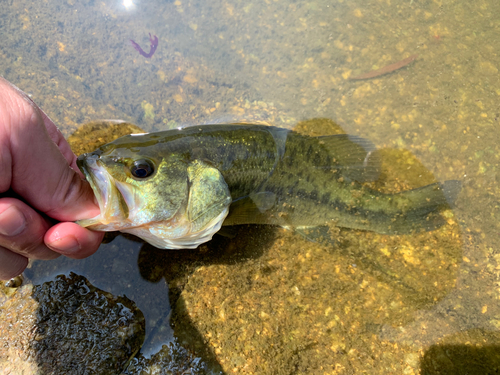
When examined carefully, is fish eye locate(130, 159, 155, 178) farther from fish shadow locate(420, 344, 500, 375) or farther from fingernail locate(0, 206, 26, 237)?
fish shadow locate(420, 344, 500, 375)

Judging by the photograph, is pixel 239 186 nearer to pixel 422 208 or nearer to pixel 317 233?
pixel 317 233

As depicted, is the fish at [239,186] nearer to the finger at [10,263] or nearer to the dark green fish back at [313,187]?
the dark green fish back at [313,187]

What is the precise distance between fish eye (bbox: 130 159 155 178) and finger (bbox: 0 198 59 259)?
0.72 m

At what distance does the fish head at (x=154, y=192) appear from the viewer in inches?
78.9

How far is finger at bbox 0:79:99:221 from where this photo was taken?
5.71ft

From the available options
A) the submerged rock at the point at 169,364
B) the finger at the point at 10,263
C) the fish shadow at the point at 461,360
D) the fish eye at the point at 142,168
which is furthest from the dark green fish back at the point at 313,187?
the finger at the point at 10,263

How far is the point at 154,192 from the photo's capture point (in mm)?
2180

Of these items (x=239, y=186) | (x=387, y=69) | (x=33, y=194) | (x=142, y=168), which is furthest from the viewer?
(x=387, y=69)

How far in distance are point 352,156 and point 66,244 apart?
106 inches

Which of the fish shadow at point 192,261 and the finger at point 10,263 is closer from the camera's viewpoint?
the finger at point 10,263

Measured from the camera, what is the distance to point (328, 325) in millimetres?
2666

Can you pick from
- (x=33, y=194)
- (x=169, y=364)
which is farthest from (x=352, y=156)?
(x=33, y=194)

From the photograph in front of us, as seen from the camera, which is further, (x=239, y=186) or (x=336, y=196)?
(x=336, y=196)

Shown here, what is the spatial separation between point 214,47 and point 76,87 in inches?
74.3
